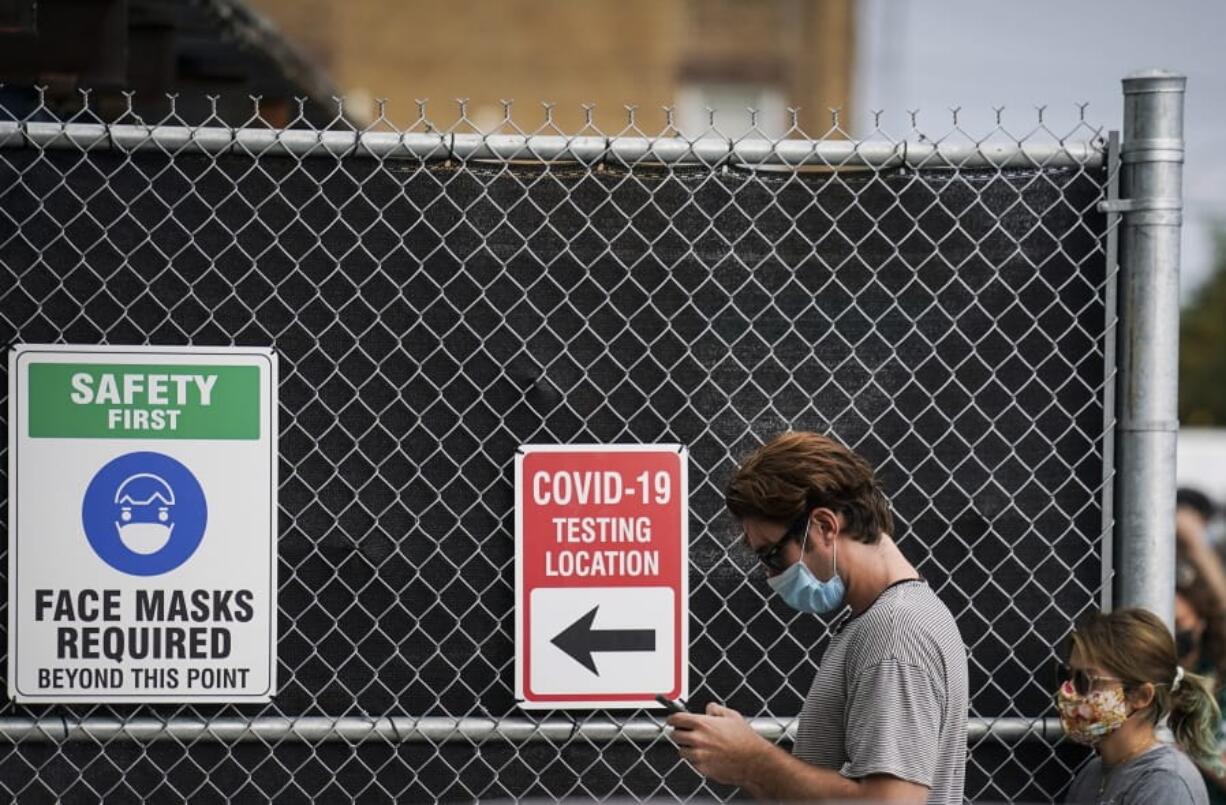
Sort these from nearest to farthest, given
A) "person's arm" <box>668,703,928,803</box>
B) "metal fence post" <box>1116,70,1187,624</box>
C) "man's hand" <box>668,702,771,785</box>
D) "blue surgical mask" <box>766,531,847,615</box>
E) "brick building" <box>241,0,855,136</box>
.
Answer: "person's arm" <box>668,703,928,803</box>
"man's hand" <box>668,702,771,785</box>
"blue surgical mask" <box>766,531,847,615</box>
"metal fence post" <box>1116,70,1187,624</box>
"brick building" <box>241,0,855,136</box>

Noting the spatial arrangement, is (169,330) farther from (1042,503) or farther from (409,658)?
(1042,503)

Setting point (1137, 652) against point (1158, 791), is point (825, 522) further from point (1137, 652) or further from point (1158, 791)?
point (1158, 791)

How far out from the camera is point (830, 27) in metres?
28.0

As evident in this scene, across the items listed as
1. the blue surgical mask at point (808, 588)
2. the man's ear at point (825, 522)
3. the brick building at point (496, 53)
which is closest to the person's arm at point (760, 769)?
the blue surgical mask at point (808, 588)

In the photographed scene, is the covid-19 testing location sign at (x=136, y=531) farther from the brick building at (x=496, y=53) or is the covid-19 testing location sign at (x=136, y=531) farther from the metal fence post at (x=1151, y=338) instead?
the brick building at (x=496, y=53)

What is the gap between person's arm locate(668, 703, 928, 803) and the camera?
3100 mm

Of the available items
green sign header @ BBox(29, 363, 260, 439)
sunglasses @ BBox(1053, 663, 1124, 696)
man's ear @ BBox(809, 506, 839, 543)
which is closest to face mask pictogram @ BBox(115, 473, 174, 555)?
green sign header @ BBox(29, 363, 260, 439)

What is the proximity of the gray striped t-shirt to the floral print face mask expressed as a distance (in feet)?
2.48

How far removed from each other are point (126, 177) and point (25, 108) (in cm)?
159

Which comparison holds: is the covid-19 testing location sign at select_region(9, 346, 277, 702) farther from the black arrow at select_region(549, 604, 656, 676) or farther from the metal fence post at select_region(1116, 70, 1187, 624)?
the metal fence post at select_region(1116, 70, 1187, 624)

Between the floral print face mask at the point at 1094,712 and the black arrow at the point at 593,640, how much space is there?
1047 millimetres

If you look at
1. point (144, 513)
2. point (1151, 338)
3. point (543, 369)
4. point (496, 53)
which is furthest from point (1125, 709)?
point (496, 53)

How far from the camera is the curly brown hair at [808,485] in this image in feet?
10.9

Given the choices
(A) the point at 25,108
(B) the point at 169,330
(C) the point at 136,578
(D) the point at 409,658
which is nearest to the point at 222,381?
(B) the point at 169,330
